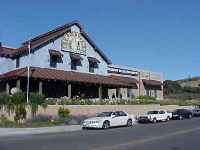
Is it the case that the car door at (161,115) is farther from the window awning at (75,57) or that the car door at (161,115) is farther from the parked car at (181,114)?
the window awning at (75,57)

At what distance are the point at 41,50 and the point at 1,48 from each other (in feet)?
19.6

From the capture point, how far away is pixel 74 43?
50938mm

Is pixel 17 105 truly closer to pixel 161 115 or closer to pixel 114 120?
pixel 114 120

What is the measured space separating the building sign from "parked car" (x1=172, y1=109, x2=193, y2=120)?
13071mm

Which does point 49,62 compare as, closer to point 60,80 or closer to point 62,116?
point 60,80

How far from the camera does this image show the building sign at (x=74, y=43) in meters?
49.8

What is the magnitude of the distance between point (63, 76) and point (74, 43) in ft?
21.0

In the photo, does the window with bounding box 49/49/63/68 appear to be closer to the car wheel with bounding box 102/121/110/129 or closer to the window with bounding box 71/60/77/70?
the window with bounding box 71/60/77/70

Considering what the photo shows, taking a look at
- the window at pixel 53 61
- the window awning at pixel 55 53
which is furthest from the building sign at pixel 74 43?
the window at pixel 53 61

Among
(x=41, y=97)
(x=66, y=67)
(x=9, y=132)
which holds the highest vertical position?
(x=66, y=67)

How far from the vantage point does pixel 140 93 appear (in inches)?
2591

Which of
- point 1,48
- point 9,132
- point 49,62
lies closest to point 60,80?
point 49,62

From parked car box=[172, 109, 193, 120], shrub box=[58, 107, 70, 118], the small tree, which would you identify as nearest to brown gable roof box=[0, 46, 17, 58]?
shrub box=[58, 107, 70, 118]

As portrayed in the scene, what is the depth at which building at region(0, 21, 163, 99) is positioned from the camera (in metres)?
45.6
